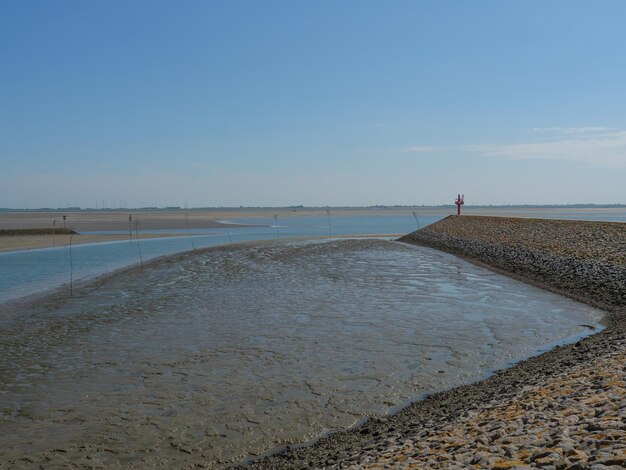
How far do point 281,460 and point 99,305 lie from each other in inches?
482

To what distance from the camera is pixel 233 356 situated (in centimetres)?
1101

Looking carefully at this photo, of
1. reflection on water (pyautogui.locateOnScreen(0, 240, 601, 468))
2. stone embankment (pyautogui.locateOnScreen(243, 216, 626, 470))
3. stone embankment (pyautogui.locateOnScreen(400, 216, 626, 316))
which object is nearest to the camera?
stone embankment (pyautogui.locateOnScreen(243, 216, 626, 470))

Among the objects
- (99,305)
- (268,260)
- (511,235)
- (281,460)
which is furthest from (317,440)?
(511,235)

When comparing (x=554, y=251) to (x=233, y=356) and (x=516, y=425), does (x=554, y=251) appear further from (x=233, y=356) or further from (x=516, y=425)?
(x=516, y=425)

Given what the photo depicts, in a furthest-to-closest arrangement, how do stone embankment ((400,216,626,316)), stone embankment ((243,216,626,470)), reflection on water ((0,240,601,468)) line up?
1. stone embankment ((400,216,626,316))
2. reflection on water ((0,240,601,468))
3. stone embankment ((243,216,626,470))

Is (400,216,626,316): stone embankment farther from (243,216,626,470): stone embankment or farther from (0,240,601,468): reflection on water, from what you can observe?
(243,216,626,470): stone embankment

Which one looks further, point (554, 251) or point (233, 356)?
point (554, 251)

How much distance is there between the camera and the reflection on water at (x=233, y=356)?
287 inches

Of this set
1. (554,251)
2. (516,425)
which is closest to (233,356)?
(516,425)

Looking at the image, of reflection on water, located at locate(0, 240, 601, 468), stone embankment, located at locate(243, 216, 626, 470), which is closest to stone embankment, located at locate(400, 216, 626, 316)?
reflection on water, located at locate(0, 240, 601, 468)

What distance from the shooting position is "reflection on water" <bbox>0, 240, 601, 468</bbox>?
729 cm

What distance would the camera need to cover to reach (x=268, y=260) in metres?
29.9

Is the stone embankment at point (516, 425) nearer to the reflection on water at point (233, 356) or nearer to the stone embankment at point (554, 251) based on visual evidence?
the reflection on water at point (233, 356)

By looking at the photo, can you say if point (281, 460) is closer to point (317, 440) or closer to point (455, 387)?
point (317, 440)
